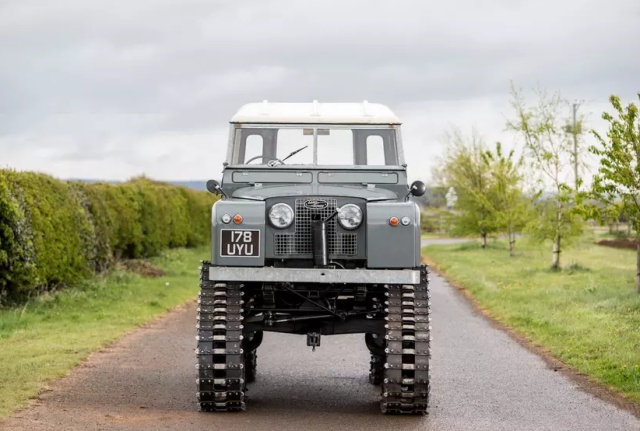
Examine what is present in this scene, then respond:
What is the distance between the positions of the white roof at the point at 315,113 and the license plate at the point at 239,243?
79.0 inches

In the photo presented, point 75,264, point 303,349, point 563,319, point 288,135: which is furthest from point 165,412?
point 75,264

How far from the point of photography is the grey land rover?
995 centimetres

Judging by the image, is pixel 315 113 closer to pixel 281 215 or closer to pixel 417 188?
pixel 417 188

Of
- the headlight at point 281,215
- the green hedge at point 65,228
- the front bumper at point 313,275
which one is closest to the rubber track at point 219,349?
the front bumper at point 313,275

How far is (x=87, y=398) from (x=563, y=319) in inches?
367

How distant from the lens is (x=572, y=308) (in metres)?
18.9

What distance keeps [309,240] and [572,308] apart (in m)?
9.78

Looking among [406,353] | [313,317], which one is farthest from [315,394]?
[406,353]

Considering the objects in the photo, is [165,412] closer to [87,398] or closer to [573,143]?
[87,398]

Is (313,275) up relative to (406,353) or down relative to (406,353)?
up

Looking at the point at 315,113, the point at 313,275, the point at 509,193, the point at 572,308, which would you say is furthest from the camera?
the point at 509,193

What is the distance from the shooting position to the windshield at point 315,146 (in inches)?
458

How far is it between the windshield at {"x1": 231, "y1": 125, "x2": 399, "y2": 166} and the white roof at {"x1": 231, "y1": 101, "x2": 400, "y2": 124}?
3.4 inches

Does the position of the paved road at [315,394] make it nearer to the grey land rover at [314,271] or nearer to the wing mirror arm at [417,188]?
the grey land rover at [314,271]
